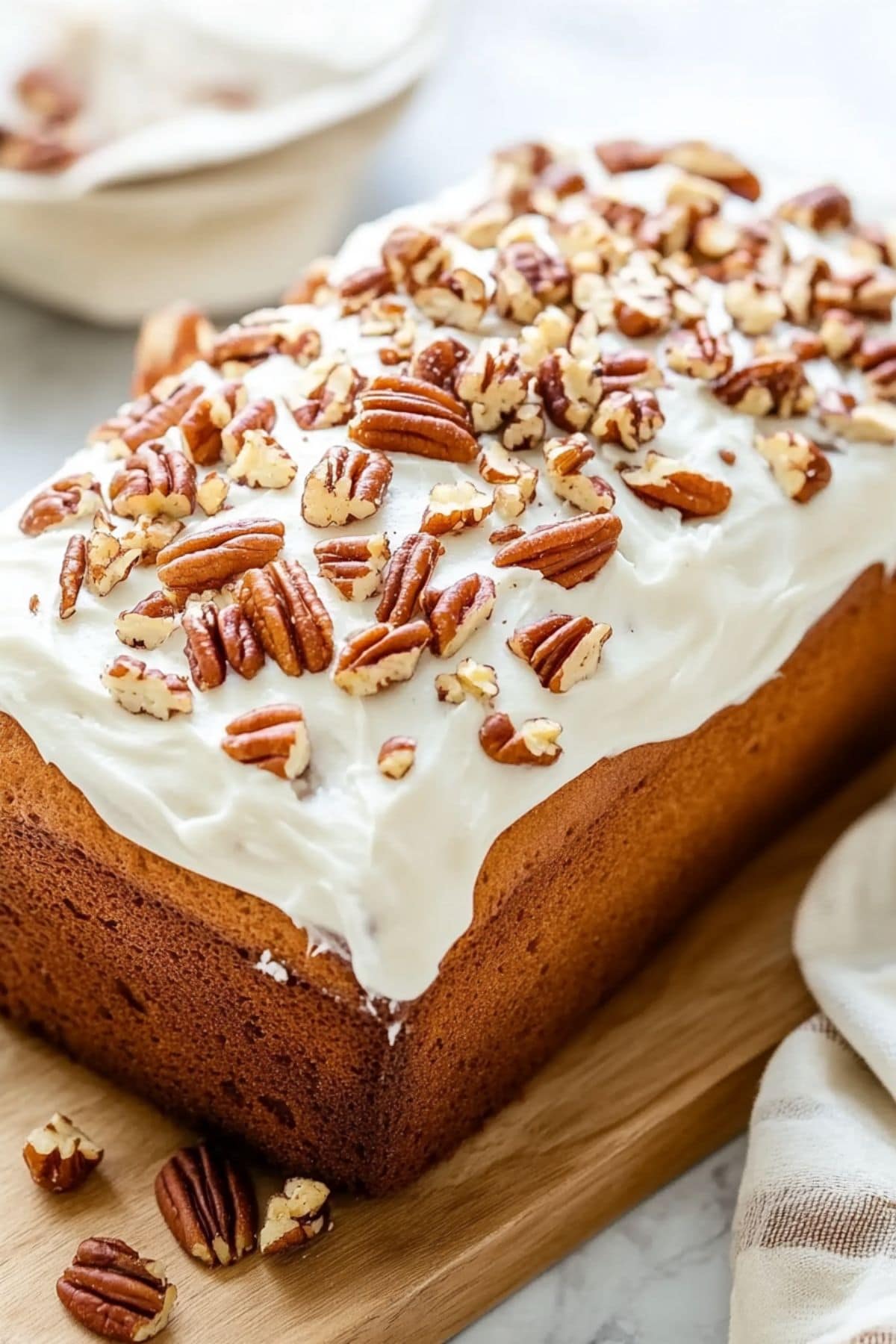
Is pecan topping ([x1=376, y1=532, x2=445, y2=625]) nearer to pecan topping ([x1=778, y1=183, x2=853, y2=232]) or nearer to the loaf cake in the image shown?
the loaf cake

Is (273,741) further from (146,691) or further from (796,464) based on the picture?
(796,464)

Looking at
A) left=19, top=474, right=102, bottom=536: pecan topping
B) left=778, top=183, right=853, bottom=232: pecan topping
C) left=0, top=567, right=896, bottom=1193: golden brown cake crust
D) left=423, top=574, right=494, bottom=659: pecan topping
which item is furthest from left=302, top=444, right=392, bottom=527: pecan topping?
left=778, top=183, right=853, bottom=232: pecan topping

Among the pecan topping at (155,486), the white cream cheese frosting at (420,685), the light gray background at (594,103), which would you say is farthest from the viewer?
the light gray background at (594,103)

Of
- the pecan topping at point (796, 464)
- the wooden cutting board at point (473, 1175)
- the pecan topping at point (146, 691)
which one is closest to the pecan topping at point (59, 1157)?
the wooden cutting board at point (473, 1175)

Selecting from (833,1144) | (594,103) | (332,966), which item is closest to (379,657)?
→ (332,966)

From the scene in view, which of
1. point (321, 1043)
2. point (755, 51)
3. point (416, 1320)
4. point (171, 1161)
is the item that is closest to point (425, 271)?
point (321, 1043)

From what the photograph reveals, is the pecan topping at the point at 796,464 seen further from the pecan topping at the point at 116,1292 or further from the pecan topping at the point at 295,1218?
the pecan topping at the point at 116,1292

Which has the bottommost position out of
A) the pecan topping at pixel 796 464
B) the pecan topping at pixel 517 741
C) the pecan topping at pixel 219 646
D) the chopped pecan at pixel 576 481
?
the pecan topping at pixel 219 646
